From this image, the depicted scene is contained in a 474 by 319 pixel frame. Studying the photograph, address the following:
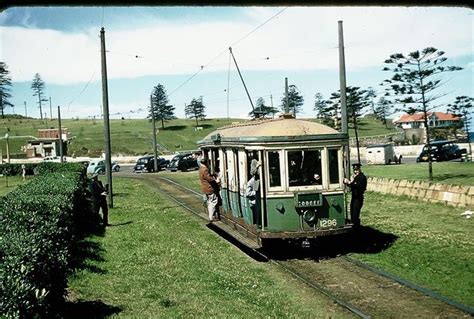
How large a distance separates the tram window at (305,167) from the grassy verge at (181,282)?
7.26ft

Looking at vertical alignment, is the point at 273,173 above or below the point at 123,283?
above

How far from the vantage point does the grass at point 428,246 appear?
10.2m

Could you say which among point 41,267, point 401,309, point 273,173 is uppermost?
point 273,173

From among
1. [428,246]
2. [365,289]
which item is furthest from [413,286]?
[428,246]

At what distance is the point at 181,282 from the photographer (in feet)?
34.0

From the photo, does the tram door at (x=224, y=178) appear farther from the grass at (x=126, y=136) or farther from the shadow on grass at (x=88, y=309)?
the grass at (x=126, y=136)

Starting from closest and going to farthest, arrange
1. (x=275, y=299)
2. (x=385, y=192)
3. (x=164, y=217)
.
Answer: (x=275, y=299) < (x=164, y=217) < (x=385, y=192)

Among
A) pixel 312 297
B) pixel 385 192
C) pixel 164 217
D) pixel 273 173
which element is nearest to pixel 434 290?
pixel 312 297

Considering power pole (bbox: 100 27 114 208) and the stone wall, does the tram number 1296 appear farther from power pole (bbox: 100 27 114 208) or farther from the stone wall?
power pole (bbox: 100 27 114 208)

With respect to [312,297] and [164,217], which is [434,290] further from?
[164,217]

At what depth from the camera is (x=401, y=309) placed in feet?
28.6

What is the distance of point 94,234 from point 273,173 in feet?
23.0

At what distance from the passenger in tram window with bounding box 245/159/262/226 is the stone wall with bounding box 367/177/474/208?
9.24 m

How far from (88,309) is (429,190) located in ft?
51.1
